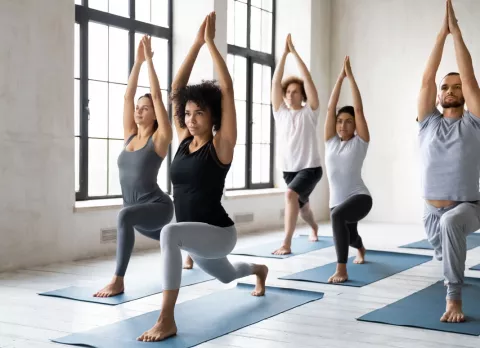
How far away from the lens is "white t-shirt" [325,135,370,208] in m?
4.65

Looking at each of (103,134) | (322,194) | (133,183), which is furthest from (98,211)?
(322,194)

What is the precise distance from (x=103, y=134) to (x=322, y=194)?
349 cm

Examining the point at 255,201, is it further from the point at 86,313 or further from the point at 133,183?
the point at 86,313

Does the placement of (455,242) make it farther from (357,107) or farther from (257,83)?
(257,83)

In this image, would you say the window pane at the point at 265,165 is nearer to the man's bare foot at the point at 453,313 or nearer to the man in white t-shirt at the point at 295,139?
the man in white t-shirt at the point at 295,139

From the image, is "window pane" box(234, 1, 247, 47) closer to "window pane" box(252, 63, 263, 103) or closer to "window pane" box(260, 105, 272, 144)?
"window pane" box(252, 63, 263, 103)

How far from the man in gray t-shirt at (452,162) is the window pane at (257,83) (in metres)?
4.39

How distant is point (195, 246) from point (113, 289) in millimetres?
1037

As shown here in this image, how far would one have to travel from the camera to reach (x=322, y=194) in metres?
8.70

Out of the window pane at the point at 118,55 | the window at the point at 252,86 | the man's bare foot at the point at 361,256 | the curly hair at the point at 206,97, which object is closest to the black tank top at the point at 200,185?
the curly hair at the point at 206,97

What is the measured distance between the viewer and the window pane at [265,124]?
8.23m

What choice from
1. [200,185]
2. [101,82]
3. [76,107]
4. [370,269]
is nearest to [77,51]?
[101,82]

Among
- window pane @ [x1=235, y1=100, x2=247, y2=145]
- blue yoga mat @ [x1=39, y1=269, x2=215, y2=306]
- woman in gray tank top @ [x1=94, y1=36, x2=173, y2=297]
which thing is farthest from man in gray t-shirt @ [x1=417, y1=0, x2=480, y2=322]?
window pane @ [x1=235, y1=100, x2=247, y2=145]

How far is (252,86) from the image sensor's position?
26.1ft
